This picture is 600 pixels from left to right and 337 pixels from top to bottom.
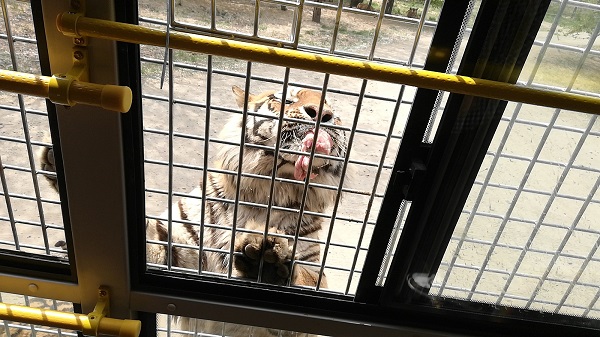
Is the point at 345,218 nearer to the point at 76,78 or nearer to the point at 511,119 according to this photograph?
the point at 511,119

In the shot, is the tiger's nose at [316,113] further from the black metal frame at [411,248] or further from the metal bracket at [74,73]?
the metal bracket at [74,73]

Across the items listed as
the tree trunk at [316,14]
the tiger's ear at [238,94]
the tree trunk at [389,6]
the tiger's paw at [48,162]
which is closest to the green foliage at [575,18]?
the tree trunk at [389,6]

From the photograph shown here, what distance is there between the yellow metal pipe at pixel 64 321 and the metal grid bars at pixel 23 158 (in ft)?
0.50

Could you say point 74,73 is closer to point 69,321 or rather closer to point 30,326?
point 69,321

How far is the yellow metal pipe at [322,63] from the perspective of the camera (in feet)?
2.25

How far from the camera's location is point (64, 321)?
3.00 feet

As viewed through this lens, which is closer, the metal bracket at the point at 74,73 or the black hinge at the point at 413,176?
the metal bracket at the point at 74,73

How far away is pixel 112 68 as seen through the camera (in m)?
0.77

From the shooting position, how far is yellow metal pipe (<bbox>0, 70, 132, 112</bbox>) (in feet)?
2.24

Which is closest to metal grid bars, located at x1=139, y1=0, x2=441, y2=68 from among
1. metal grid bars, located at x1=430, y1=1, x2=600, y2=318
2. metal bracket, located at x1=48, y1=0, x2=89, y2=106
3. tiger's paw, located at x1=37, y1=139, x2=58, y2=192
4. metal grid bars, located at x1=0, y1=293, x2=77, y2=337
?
metal bracket, located at x1=48, y1=0, x2=89, y2=106

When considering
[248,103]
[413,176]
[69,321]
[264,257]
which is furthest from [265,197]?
[69,321]

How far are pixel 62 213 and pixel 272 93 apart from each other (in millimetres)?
503

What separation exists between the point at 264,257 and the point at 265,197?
0.14m

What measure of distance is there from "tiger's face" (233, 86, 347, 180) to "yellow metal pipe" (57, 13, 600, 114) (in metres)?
0.18
